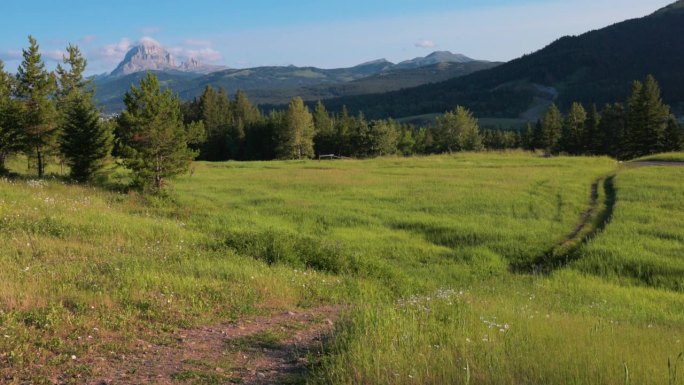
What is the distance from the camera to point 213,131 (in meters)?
90.3

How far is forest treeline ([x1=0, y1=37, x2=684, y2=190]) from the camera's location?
2212 centimetres

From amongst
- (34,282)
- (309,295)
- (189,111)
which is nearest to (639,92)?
(309,295)

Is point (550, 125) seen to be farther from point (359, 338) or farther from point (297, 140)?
point (359, 338)

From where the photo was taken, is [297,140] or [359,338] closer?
[359,338]

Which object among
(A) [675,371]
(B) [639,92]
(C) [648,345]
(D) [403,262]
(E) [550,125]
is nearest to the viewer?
(A) [675,371]

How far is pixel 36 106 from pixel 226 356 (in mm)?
27685

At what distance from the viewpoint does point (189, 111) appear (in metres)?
99.6

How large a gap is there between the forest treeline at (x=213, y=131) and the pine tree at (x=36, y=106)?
2.3 inches

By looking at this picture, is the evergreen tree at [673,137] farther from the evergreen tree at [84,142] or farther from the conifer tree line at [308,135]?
the evergreen tree at [84,142]

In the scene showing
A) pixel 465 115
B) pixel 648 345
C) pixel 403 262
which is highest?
pixel 465 115

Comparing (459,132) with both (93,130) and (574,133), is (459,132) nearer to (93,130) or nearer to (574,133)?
(574,133)

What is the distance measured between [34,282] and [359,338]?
5832 mm

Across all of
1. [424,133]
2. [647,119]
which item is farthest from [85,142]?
[424,133]

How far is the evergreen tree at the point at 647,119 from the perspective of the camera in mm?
56875
